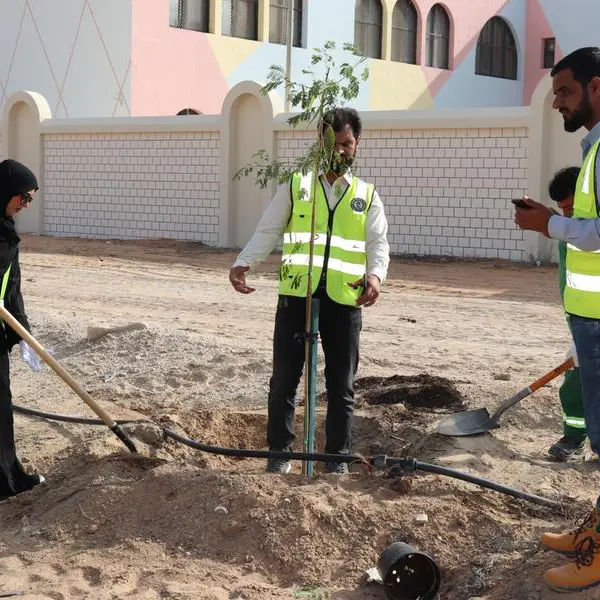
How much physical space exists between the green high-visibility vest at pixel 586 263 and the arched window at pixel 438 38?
94.7 feet

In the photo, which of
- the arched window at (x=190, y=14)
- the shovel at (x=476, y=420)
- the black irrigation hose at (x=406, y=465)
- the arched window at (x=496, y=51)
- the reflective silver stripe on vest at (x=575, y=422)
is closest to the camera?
the black irrigation hose at (x=406, y=465)

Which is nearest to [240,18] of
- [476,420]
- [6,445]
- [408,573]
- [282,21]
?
[282,21]

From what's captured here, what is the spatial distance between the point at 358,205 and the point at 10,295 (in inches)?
77.1

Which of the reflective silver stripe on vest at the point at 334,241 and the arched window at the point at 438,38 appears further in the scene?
the arched window at the point at 438,38

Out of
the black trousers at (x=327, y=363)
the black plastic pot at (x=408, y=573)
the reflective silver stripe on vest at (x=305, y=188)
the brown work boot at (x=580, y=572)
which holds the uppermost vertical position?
the reflective silver stripe on vest at (x=305, y=188)

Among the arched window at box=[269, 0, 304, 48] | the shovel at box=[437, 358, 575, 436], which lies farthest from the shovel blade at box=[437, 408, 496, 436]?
the arched window at box=[269, 0, 304, 48]

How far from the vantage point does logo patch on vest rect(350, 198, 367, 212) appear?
550 cm

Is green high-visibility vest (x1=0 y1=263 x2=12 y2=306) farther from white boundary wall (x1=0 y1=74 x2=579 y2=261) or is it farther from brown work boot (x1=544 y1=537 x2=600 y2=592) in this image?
white boundary wall (x1=0 y1=74 x2=579 y2=261)

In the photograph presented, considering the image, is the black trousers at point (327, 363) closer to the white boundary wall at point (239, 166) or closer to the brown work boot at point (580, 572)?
the brown work boot at point (580, 572)

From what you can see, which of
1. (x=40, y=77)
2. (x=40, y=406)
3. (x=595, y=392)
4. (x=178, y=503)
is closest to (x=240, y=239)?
(x=40, y=77)

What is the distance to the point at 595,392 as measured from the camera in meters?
3.83

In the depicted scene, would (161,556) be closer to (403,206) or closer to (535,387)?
(535,387)

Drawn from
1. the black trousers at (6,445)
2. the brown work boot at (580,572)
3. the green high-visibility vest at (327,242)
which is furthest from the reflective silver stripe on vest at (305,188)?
the brown work boot at (580,572)

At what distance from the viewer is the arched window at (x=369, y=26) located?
29.6 m
